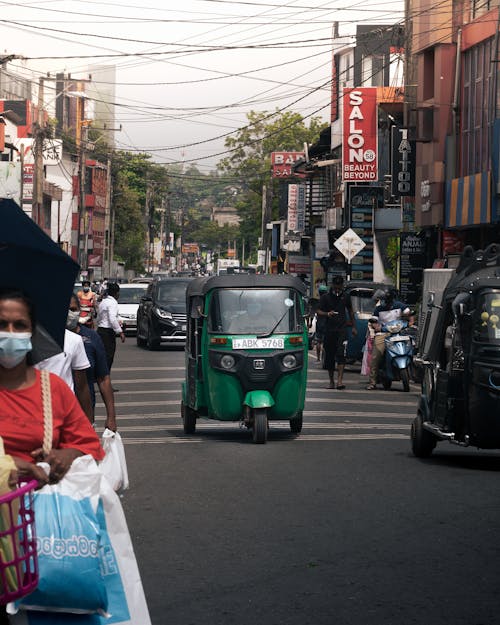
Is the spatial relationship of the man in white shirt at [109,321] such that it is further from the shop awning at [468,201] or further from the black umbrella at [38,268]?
the black umbrella at [38,268]

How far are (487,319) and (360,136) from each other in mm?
40909

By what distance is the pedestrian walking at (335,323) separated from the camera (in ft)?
80.8

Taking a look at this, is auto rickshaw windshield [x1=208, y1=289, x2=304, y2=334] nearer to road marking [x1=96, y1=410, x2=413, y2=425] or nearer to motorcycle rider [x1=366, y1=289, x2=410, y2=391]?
road marking [x1=96, y1=410, x2=413, y2=425]

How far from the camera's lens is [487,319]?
13.5 meters

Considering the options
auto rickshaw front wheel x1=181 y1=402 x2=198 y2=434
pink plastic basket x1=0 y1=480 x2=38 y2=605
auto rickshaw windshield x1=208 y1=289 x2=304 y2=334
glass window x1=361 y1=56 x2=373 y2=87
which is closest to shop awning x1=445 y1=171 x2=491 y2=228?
auto rickshaw windshield x1=208 y1=289 x2=304 y2=334

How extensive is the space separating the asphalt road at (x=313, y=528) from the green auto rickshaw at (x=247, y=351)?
0.42 m

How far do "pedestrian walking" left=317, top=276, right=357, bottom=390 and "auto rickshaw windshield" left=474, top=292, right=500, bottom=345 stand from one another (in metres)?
10.7

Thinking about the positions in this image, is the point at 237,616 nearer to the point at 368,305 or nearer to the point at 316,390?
the point at 316,390

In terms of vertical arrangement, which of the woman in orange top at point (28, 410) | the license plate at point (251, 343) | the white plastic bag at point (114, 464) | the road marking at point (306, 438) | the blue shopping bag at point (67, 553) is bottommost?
the road marking at point (306, 438)

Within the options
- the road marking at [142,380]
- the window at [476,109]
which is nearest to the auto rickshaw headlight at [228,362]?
the road marking at [142,380]

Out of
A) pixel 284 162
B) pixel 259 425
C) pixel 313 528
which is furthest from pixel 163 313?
pixel 284 162

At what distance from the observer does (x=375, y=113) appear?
54156 mm

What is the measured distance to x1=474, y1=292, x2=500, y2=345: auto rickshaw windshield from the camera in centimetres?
1343

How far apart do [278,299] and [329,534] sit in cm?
779
